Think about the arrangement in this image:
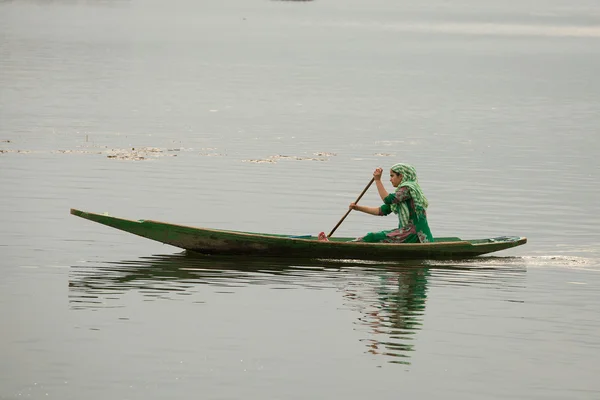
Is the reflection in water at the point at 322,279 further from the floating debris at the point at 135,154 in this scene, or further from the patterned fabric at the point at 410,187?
the floating debris at the point at 135,154

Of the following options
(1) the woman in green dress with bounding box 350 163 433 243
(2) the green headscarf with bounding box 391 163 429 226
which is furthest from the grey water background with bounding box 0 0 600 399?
(2) the green headscarf with bounding box 391 163 429 226

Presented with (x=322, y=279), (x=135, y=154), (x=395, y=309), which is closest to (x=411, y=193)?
(x=322, y=279)

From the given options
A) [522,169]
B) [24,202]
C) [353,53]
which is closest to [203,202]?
[24,202]

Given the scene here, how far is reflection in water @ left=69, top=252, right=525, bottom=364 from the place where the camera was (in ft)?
50.6

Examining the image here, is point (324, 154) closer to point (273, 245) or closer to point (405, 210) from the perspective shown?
point (405, 210)

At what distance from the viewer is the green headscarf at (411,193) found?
17969 mm

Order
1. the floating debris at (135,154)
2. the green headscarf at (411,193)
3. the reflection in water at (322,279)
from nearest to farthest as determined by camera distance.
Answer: the reflection in water at (322,279) < the green headscarf at (411,193) < the floating debris at (135,154)

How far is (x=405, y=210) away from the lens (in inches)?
712

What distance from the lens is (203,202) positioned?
23.0 meters

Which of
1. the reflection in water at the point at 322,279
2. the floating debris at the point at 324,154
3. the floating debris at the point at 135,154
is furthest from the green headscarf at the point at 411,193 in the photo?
the floating debris at the point at 324,154

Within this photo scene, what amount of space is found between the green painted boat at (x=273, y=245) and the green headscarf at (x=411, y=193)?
1.51 ft

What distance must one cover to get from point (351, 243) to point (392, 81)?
4263 centimetres

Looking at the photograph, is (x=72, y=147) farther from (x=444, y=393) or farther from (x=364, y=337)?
(x=444, y=393)

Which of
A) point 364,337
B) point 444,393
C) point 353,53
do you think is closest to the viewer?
point 444,393
